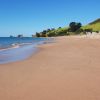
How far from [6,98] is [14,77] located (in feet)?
8.31

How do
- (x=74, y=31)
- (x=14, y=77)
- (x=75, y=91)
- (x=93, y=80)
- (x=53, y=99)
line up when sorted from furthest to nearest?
1. (x=74, y=31)
2. (x=14, y=77)
3. (x=93, y=80)
4. (x=75, y=91)
5. (x=53, y=99)

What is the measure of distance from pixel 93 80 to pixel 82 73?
135 centimetres

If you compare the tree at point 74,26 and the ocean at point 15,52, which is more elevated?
the ocean at point 15,52

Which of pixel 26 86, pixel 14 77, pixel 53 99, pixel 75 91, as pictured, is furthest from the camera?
pixel 14 77

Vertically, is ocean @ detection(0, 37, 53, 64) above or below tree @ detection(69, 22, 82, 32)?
above

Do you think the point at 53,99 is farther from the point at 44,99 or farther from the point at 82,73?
the point at 82,73

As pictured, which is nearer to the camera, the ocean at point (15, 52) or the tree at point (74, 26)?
the ocean at point (15, 52)

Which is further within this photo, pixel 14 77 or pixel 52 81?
pixel 14 77

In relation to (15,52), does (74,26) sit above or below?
below

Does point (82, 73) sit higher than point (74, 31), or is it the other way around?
point (82, 73)

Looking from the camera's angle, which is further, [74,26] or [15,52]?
[74,26]

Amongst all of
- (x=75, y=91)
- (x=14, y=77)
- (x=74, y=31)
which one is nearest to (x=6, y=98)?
(x=75, y=91)

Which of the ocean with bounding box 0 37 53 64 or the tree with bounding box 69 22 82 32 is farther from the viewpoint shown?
the tree with bounding box 69 22 82 32

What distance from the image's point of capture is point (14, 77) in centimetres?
864
